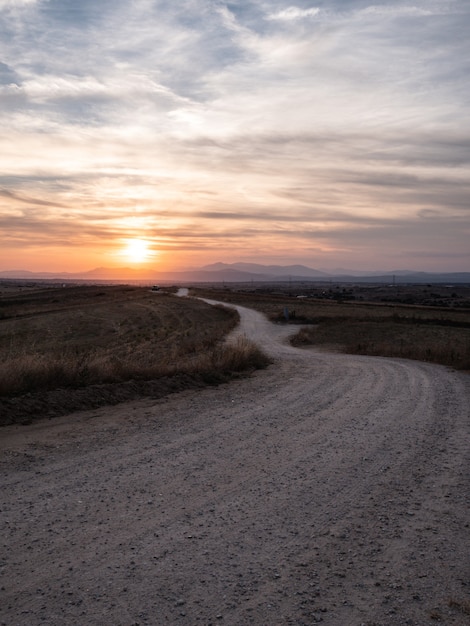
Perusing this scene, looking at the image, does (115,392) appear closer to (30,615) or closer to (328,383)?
(328,383)

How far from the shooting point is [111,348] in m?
27.7

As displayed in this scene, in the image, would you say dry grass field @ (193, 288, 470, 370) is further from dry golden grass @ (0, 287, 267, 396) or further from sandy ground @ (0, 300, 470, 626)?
sandy ground @ (0, 300, 470, 626)

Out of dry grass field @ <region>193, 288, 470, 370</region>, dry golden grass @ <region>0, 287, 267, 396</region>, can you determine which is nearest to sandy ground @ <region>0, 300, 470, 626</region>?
dry golden grass @ <region>0, 287, 267, 396</region>

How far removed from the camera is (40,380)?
Answer: 34.0 ft

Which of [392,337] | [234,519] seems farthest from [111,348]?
[234,519]

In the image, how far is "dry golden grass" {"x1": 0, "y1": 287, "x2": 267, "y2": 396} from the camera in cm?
1073

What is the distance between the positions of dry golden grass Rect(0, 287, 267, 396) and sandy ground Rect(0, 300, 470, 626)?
5.37ft

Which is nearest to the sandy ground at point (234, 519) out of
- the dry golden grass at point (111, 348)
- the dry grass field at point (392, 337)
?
the dry golden grass at point (111, 348)

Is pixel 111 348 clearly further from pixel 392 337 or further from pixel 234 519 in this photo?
pixel 234 519

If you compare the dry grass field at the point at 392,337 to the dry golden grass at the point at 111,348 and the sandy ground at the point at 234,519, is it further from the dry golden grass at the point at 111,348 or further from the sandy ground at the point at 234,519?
the sandy ground at the point at 234,519

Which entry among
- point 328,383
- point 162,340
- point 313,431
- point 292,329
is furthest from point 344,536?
point 292,329

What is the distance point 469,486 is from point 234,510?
115 inches

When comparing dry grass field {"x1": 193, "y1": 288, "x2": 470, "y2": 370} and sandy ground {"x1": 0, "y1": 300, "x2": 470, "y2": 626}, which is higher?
sandy ground {"x1": 0, "y1": 300, "x2": 470, "y2": 626}

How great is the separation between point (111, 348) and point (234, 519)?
2335 cm
